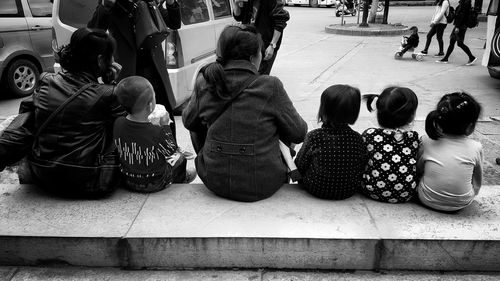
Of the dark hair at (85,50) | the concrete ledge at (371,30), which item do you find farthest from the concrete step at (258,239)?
the concrete ledge at (371,30)

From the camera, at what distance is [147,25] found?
356 centimetres

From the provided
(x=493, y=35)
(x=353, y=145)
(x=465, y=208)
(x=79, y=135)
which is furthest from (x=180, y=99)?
(x=493, y=35)

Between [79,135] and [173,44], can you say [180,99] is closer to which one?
[173,44]

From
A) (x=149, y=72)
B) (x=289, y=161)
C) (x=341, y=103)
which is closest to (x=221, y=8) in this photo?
(x=149, y=72)

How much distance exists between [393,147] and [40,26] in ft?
22.0

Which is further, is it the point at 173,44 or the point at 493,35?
the point at 493,35

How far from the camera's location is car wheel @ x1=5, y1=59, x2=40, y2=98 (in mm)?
7060

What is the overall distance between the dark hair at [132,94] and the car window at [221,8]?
436 centimetres

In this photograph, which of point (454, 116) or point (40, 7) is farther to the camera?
point (40, 7)

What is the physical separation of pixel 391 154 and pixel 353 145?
0.79 feet

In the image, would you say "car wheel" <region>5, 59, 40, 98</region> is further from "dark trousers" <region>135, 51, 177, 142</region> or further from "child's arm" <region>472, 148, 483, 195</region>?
"child's arm" <region>472, 148, 483, 195</region>

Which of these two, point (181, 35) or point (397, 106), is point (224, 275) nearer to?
point (397, 106)

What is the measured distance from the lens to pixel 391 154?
270 centimetres

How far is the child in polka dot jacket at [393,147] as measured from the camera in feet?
8.64
